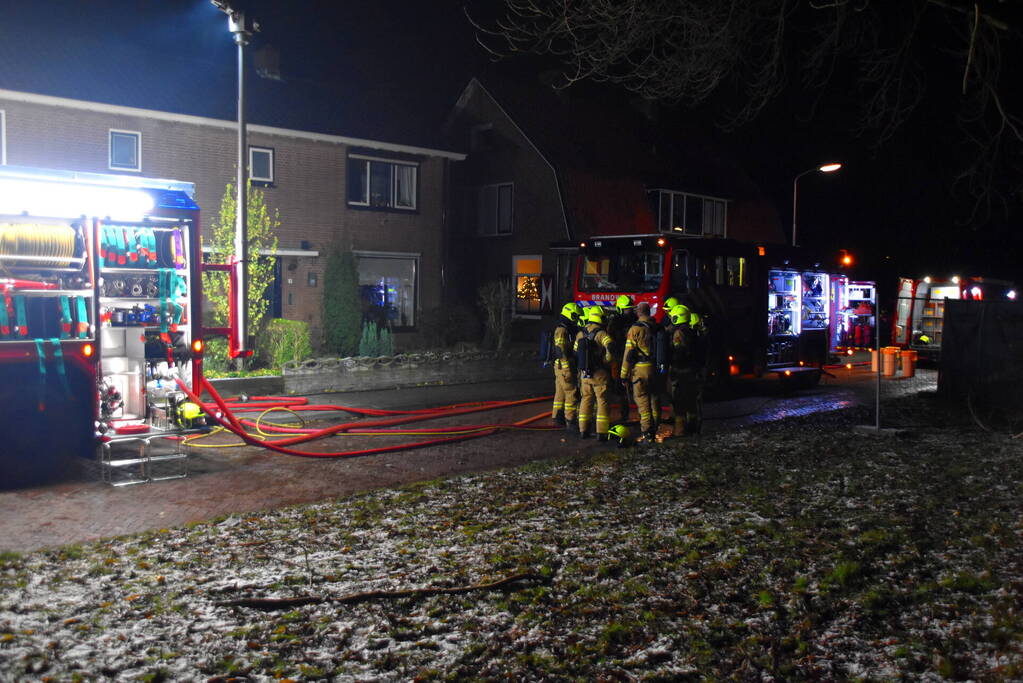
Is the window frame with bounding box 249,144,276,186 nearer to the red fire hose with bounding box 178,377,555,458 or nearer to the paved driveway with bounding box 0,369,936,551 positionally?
the paved driveway with bounding box 0,369,936,551

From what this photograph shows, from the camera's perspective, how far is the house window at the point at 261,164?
22.0 meters

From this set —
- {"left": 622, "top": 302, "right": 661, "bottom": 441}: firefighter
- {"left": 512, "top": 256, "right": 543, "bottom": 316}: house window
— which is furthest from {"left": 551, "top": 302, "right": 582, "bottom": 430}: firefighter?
{"left": 512, "top": 256, "right": 543, "bottom": 316}: house window

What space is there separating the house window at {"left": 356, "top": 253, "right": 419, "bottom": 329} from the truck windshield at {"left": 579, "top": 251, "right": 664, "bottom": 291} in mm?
9825

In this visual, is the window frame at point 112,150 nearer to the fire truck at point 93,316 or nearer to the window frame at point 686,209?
the fire truck at point 93,316

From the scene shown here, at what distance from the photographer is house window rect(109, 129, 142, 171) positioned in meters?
20.0

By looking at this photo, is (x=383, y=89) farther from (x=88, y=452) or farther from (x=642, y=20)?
(x=88, y=452)

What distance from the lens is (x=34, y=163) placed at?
19000mm

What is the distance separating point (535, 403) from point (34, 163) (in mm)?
12448

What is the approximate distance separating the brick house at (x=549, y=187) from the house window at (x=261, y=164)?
6.14 m

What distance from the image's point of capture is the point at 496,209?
28328 mm

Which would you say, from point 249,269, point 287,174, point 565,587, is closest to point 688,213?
point 287,174

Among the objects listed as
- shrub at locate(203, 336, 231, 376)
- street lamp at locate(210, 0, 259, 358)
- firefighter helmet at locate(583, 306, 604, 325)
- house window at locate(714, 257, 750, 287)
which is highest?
street lamp at locate(210, 0, 259, 358)

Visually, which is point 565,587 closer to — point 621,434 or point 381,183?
point 621,434

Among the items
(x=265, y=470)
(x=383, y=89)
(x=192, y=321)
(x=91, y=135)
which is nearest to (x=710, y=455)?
(x=265, y=470)
